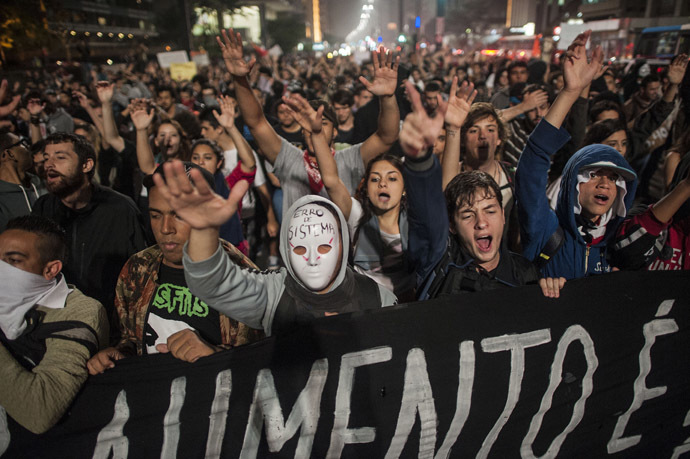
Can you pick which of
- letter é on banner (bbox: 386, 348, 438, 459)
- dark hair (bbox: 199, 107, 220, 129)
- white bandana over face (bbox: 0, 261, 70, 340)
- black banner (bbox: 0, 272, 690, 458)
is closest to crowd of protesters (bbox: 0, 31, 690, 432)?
white bandana over face (bbox: 0, 261, 70, 340)

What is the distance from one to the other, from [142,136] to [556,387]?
3.87 meters


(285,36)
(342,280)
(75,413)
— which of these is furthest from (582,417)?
(285,36)

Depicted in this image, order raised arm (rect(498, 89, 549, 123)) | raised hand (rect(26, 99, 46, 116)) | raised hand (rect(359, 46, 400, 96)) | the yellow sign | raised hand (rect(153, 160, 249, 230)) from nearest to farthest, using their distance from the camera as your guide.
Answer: raised hand (rect(153, 160, 249, 230)), raised hand (rect(359, 46, 400, 96)), raised arm (rect(498, 89, 549, 123)), raised hand (rect(26, 99, 46, 116)), the yellow sign

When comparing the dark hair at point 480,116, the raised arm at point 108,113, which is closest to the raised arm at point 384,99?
the dark hair at point 480,116

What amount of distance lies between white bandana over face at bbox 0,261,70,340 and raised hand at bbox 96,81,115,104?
3.18 meters

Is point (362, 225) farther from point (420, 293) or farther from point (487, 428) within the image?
point (487, 428)

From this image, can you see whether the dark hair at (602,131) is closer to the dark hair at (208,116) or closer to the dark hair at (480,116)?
the dark hair at (480,116)

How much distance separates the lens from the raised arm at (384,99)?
124 inches

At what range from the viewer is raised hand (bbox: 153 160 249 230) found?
5.41 ft

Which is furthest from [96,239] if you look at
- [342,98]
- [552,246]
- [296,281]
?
[342,98]

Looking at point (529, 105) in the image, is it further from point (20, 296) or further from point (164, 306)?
point (20, 296)

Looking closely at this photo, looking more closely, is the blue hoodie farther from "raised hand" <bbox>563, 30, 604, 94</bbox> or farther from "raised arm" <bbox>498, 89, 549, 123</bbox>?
"raised arm" <bbox>498, 89, 549, 123</bbox>

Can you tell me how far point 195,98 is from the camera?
423 inches

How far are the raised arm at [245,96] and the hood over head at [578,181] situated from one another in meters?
2.06
